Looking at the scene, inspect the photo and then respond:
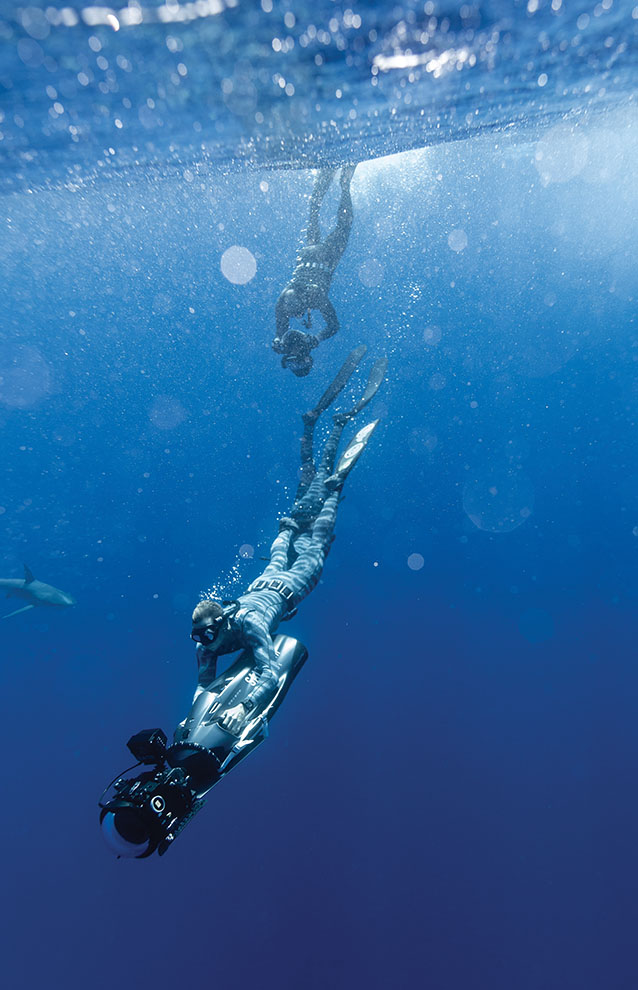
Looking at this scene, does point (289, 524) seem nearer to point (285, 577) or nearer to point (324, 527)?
point (324, 527)

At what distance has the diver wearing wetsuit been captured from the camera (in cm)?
486

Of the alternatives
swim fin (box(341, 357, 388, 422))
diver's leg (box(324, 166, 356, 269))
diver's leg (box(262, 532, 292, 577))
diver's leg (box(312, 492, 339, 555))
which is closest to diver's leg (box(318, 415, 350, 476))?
swim fin (box(341, 357, 388, 422))

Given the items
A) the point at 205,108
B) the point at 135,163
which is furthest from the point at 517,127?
the point at 135,163

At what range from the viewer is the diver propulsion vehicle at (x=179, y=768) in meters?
3.06

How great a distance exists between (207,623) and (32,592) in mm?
10607

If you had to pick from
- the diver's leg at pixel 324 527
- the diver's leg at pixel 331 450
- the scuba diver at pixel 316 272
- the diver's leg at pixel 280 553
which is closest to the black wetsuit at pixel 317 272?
the scuba diver at pixel 316 272

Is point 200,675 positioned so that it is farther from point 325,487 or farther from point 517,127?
point 517,127

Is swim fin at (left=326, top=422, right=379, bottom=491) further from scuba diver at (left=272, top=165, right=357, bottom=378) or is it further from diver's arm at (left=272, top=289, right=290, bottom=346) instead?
diver's arm at (left=272, top=289, right=290, bottom=346)

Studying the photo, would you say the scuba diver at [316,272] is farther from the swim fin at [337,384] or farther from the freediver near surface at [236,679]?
the freediver near surface at [236,679]

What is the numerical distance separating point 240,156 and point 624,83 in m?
3.63

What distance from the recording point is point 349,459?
8.13 metres

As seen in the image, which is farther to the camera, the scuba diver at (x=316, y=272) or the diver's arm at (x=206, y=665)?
the scuba diver at (x=316, y=272)

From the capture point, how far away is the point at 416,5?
2.29 meters

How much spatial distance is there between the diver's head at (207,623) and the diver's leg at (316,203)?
27.5 ft
